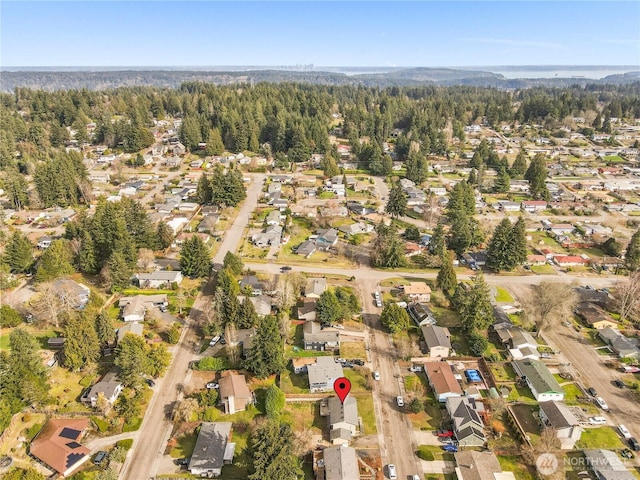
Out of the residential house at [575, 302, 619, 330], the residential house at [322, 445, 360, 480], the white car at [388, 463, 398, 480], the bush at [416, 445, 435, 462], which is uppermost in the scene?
the residential house at [575, 302, 619, 330]

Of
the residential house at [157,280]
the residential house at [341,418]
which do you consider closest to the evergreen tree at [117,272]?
the residential house at [157,280]

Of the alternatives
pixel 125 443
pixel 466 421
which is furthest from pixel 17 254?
pixel 466 421

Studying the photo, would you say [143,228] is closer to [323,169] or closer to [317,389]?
[317,389]

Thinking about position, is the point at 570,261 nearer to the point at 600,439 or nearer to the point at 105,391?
the point at 600,439

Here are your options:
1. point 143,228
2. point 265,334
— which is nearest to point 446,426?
point 265,334

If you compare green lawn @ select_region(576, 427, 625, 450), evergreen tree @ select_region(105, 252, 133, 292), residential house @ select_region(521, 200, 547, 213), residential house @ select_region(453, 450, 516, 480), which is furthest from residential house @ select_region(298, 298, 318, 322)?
residential house @ select_region(521, 200, 547, 213)

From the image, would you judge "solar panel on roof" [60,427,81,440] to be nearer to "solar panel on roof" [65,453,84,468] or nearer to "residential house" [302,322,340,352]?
"solar panel on roof" [65,453,84,468]
